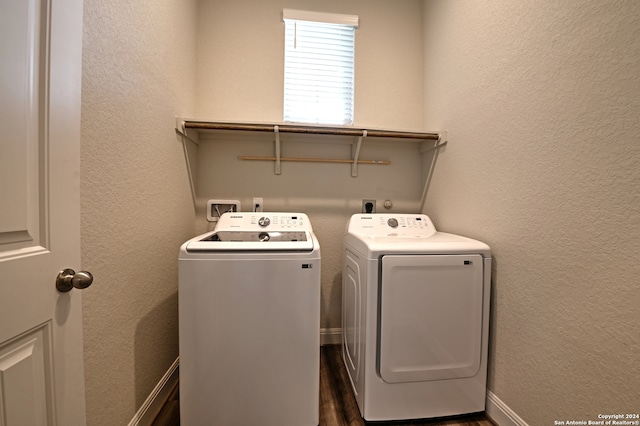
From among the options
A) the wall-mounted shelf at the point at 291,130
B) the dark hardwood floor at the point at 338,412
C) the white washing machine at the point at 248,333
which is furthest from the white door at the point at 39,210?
the wall-mounted shelf at the point at 291,130

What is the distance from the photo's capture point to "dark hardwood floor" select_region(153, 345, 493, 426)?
4.03 feet

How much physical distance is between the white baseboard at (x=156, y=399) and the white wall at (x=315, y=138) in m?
0.99

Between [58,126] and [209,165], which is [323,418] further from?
[209,165]

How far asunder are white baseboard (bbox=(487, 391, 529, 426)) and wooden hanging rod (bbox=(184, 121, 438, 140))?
1593 millimetres

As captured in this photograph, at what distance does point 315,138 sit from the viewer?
1894 millimetres

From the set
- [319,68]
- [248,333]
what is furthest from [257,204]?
[319,68]

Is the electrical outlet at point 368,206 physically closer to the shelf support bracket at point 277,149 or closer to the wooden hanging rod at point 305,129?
the wooden hanging rod at point 305,129

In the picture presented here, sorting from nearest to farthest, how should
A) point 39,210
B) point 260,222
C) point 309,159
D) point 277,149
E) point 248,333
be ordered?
point 39,210
point 248,333
point 260,222
point 277,149
point 309,159

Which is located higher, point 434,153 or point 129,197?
point 434,153

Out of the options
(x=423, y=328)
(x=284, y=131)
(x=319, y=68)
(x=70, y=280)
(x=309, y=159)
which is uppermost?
(x=319, y=68)

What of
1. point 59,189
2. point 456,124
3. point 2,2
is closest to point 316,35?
point 456,124

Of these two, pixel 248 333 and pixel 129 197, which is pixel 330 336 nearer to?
pixel 248 333

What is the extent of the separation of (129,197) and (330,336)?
1.69 m

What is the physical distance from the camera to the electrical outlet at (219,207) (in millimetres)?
1842
